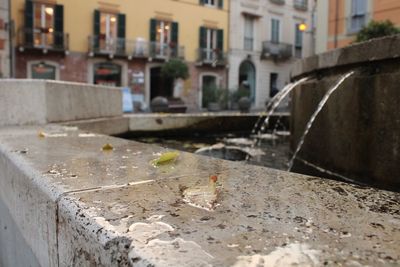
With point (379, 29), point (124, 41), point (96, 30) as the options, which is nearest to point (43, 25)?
point (96, 30)

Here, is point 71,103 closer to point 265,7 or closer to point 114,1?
point 114,1

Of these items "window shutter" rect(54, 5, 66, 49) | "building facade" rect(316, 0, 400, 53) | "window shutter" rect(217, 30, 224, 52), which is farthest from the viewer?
"window shutter" rect(217, 30, 224, 52)

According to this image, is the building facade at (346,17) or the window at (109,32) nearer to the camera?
the building facade at (346,17)

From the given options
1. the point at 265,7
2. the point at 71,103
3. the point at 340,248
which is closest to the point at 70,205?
the point at 340,248

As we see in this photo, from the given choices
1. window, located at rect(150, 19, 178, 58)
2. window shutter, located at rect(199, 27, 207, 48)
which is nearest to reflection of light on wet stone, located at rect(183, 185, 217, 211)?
window, located at rect(150, 19, 178, 58)

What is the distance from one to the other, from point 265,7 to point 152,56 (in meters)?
9.26

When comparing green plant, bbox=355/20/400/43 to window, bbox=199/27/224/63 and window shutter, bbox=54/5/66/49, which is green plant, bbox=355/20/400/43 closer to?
window, bbox=199/27/224/63

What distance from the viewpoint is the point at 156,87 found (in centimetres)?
2405

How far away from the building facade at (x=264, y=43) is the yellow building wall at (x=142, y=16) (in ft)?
3.63

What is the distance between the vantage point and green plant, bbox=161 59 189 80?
22219mm

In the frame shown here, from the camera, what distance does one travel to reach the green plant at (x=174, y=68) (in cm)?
2222

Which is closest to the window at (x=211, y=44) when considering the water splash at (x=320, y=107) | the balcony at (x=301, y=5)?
the balcony at (x=301, y=5)

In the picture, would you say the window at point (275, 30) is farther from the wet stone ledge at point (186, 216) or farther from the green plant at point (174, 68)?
the wet stone ledge at point (186, 216)

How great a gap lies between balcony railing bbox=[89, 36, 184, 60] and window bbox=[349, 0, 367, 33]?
10738 millimetres
